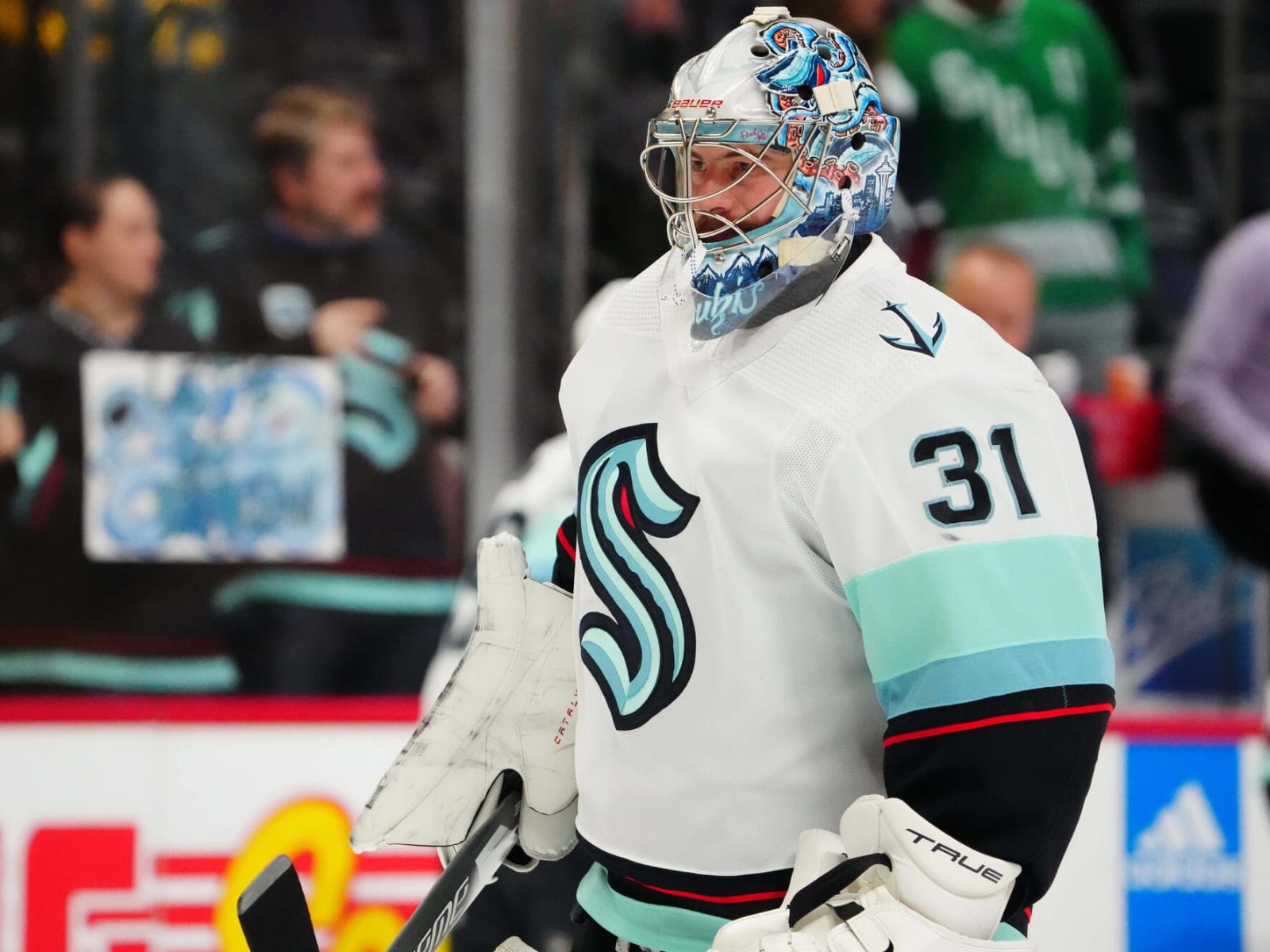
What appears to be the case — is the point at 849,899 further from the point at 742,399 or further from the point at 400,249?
the point at 400,249

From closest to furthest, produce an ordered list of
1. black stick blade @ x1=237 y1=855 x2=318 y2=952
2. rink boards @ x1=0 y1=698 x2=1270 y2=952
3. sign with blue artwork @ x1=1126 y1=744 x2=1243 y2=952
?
black stick blade @ x1=237 y1=855 x2=318 y2=952
rink boards @ x1=0 y1=698 x2=1270 y2=952
sign with blue artwork @ x1=1126 y1=744 x2=1243 y2=952

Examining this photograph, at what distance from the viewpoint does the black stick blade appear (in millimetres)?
1333

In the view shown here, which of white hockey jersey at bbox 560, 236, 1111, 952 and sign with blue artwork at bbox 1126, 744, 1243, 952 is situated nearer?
white hockey jersey at bbox 560, 236, 1111, 952

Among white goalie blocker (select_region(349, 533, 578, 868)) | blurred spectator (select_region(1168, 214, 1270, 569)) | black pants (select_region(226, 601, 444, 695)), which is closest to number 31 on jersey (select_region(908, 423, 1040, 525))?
white goalie blocker (select_region(349, 533, 578, 868))

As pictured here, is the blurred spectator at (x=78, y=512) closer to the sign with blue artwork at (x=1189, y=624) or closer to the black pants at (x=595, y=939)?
the sign with blue artwork at (x=1189, y=624)

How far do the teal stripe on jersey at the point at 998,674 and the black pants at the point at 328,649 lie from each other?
2377 mm

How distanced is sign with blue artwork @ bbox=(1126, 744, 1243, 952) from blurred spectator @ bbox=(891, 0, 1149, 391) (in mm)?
912

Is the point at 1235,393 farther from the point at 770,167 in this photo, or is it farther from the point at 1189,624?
the point at 770,167

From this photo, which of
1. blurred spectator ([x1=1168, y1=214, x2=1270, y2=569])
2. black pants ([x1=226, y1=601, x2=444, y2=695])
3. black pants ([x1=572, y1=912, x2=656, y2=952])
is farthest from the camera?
black pants ([x1=226, y1=601, x2=444, y2=695])

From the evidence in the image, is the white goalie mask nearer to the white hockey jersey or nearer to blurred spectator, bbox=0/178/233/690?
the white hockey jersey

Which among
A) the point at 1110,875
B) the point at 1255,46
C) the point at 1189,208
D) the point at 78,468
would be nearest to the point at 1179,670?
the point at 1110,875

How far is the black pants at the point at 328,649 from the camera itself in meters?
3.47

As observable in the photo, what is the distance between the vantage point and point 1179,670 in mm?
3580

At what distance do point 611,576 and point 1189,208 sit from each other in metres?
2.87
